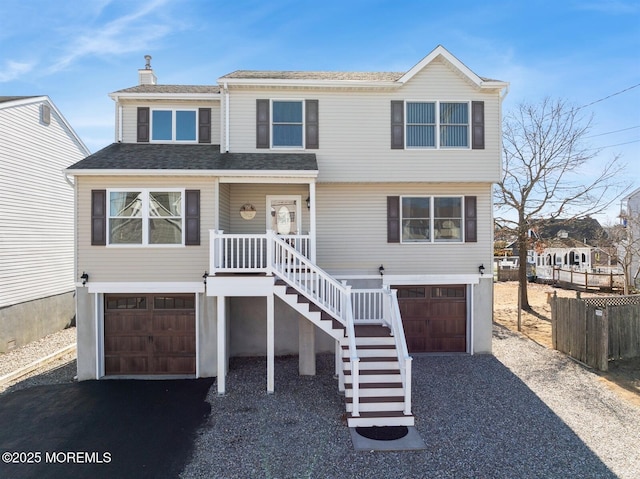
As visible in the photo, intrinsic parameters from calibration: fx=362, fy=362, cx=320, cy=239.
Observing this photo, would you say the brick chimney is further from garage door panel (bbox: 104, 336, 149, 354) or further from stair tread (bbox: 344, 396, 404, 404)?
stair tread (bbox: 344, 396, 404, 404)

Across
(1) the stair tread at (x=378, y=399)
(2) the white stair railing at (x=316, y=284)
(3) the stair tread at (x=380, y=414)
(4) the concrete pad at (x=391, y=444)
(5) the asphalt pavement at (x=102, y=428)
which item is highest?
(2) the white stair railing at (x=316, y=284)

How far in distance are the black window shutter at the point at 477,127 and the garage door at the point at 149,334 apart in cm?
939

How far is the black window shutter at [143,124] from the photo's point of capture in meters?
11.5

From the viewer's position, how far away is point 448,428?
6820 mm

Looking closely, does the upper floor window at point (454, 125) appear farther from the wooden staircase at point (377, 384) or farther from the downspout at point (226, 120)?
the downspout at point (226, 120)

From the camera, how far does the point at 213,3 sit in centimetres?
1175

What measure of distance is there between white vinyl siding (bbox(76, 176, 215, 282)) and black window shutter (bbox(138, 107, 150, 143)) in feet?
8.26

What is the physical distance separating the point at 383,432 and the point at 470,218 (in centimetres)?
711

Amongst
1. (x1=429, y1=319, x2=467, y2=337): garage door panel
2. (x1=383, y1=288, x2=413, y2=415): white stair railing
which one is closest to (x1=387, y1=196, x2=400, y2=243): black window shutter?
(x1=383, y1=288, x2=413, y2=415): white stair railing

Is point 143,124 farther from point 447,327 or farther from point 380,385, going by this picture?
point 447,327

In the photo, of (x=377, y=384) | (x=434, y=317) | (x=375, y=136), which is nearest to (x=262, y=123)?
(x=375, y=136)

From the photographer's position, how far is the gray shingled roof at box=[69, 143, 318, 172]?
31.3 feet

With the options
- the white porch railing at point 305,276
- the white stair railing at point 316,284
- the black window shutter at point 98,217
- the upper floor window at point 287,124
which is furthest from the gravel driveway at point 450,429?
the upper floor window at point 287,124

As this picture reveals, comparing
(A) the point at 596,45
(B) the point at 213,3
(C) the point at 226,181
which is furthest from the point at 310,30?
(A) the point at 596,45
